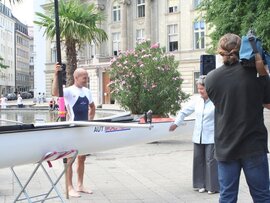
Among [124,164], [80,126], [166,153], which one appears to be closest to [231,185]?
[80,126]

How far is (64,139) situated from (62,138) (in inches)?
1.3

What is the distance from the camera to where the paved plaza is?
717 centimetres

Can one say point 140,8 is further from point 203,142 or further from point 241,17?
point 203,142

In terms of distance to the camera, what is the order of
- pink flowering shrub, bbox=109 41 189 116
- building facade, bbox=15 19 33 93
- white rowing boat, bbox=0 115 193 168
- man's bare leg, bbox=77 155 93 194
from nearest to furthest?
white rowing boat, bbox=0 115 193 168 → man's bare leg, bbox=77 155 93 194 → pink flowering shrub, bbox=109 41 189 116 → building facade, bbox=15 19 33 93

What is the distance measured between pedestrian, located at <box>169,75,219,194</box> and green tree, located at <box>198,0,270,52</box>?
1113cm

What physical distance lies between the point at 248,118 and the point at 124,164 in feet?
21.5

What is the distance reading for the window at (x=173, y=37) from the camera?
55938 millimetres

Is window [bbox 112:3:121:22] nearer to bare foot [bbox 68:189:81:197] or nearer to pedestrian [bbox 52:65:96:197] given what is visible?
pedestrian [bbox 52:65:96:197]

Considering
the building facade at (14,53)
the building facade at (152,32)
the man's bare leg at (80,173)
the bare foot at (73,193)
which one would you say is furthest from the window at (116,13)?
the building facade at (14,53)

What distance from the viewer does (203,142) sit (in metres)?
7.50

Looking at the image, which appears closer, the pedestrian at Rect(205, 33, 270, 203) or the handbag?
the handbag

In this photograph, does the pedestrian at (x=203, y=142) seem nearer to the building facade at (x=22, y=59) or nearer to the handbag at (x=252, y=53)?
the handbag at (x=252, y=53)

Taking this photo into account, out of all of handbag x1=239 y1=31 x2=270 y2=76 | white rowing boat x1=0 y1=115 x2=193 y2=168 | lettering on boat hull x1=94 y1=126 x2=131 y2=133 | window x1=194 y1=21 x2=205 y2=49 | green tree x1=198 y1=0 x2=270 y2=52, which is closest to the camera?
handbag x1=239 y1=31 x2=270 y2=76

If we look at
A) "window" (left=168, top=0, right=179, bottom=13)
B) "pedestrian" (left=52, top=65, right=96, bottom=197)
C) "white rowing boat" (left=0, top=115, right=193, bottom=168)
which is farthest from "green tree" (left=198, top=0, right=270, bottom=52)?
"window" (left=168, top=0, right=179, bottom=13)
